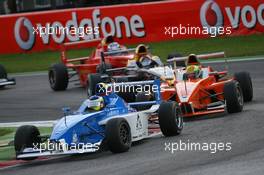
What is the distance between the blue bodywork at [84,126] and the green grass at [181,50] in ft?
50.7

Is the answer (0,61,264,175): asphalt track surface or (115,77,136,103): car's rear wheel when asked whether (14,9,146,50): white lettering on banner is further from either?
(115,77,136,103): car's rear wheel

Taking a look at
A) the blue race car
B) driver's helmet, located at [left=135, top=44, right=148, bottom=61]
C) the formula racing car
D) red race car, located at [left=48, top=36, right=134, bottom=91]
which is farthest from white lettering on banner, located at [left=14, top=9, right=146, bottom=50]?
the blue race car

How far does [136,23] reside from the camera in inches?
1270

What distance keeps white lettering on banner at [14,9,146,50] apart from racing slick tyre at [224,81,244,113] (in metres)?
16.2

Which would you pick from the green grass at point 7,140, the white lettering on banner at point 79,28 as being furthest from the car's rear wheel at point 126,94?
the white lettering on banner at point 79,28

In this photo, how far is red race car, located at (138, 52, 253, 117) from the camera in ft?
53.2

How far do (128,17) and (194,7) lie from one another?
247 centimetres

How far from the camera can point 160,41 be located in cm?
3241

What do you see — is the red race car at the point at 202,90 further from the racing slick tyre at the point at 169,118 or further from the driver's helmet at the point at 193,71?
the racing slick tyre at the point at 169,118

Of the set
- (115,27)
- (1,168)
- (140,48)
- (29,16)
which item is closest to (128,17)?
(115,27)

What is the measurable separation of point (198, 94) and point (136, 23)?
15.8 m

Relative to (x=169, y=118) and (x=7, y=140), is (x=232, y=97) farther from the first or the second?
(x=7, y=140)

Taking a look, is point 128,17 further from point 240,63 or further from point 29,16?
point 240,63

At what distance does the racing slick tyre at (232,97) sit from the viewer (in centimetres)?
1605
